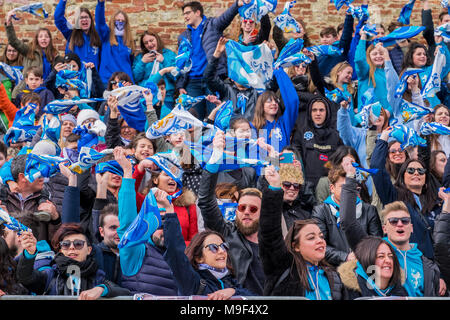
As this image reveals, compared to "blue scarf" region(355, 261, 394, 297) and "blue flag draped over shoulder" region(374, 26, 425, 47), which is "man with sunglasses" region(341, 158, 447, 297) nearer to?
"blue scarf" region(355, 261, 394, 297)

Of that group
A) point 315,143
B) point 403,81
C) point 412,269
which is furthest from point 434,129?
point 412,269

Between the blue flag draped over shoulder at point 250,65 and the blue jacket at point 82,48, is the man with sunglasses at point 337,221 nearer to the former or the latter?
the blue flag draped over shoulder at point 250,65

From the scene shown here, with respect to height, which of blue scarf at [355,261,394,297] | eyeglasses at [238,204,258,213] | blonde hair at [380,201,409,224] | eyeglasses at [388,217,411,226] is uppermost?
eyeglasses at [238,204,258,213]

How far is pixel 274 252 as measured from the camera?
5.13 m

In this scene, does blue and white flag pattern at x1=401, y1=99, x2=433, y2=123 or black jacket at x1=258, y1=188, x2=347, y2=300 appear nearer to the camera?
black jacket at x1=258, y1=188, x2=347, y2=300

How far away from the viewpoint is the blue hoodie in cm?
539

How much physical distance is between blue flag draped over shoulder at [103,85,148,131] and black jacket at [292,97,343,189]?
1203mm

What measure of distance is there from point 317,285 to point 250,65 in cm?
292

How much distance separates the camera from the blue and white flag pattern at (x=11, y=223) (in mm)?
5207

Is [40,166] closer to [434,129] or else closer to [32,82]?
[32,82]

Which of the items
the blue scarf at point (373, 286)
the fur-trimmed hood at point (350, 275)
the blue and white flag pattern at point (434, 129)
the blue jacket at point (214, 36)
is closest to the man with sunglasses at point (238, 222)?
the fur-trimmed hood at point (350, 275)

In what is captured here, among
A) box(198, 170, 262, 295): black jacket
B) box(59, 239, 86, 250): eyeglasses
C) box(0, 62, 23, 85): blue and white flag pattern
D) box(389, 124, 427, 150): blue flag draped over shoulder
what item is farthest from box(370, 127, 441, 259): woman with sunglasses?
box(0, 62, 23, 85): blue and white flag pattern

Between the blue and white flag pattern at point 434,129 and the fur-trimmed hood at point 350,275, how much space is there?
1707 mm

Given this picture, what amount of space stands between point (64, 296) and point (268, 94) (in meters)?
2.95
